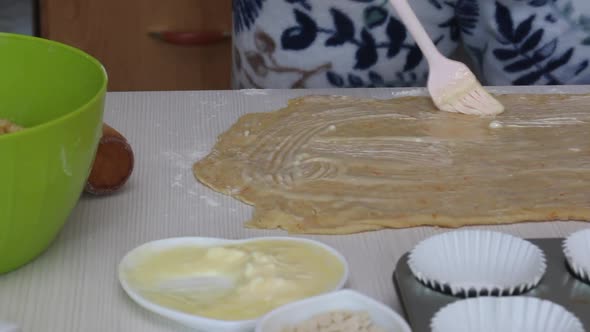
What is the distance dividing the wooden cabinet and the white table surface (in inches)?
32.5

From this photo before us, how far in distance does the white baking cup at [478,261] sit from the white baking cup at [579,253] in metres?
0.02

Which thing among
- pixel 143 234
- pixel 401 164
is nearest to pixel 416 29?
pixel 401 164

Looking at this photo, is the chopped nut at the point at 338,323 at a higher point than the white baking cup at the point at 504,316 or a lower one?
lower

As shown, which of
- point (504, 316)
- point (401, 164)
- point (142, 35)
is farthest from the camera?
point (142, 35)

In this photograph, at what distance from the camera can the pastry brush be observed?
89 cm

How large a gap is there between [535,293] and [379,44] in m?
0.69

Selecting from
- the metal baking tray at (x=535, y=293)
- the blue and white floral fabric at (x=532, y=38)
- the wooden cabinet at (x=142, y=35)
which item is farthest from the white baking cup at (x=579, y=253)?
the wooden cabinet at (x=142, y=35)

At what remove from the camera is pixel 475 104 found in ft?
2.93

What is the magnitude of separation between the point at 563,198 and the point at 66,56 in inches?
15.6

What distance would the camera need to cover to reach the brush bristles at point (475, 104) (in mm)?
890

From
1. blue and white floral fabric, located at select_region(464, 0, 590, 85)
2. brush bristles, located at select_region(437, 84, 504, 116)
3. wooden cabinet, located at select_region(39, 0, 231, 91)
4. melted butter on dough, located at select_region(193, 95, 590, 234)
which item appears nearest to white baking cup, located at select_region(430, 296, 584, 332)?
melted butter on dough, located at select_region(193, 95, 590, 234)

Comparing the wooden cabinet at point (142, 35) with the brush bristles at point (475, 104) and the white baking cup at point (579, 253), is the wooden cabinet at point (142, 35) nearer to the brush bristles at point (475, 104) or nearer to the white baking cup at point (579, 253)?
the brush bristles at point (475, 104)

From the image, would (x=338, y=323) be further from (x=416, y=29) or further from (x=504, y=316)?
(x=416, y=29)

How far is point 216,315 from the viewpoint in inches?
21.1
